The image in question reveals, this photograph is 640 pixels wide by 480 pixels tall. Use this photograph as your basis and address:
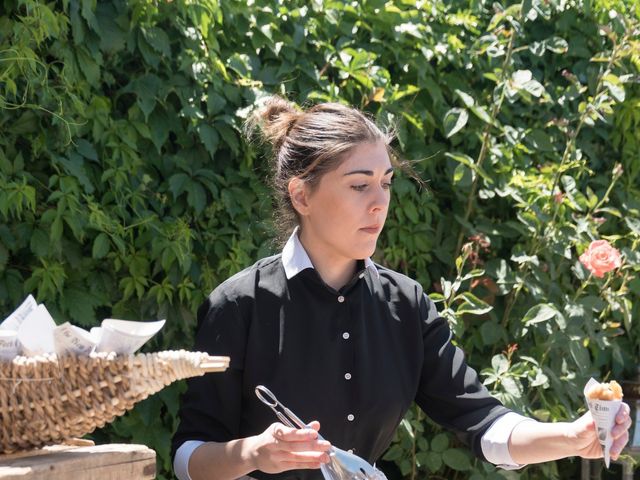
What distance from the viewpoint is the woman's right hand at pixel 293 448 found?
170 centimetres

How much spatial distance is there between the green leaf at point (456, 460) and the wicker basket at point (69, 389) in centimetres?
187

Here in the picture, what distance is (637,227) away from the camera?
11.9 ft

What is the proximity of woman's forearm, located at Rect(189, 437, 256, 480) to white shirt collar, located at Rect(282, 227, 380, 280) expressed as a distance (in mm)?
403

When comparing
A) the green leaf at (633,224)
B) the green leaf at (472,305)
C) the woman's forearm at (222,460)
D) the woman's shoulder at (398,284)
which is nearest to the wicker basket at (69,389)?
the woman's forearm at (222,460)

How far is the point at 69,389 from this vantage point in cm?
148

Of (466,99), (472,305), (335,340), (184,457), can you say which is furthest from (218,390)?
(466,99)

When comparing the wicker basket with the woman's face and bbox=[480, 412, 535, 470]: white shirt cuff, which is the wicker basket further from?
bbox=[480, 412, 535, 470]: white shirt cuff

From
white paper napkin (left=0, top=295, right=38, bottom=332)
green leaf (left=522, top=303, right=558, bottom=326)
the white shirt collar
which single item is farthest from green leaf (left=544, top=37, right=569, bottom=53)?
white paper napkin (left=0, top=295, right=38, bottom=332)

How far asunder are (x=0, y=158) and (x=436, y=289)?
4.86 feet

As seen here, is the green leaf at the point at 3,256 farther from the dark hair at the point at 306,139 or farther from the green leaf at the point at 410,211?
the green leaf at the point at 410,211

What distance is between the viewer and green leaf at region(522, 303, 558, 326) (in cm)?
330

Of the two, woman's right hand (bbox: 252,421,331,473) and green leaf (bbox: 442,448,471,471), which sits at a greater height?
woman's right hand (bbox: 252,421,331,473)

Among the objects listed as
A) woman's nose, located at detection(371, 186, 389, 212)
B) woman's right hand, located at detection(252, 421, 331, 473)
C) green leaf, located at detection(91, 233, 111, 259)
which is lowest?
woman's right hand, located at detection(252, 421, 331, 473)

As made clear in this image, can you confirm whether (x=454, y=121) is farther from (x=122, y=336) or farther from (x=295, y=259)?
(x=122, y=336)
